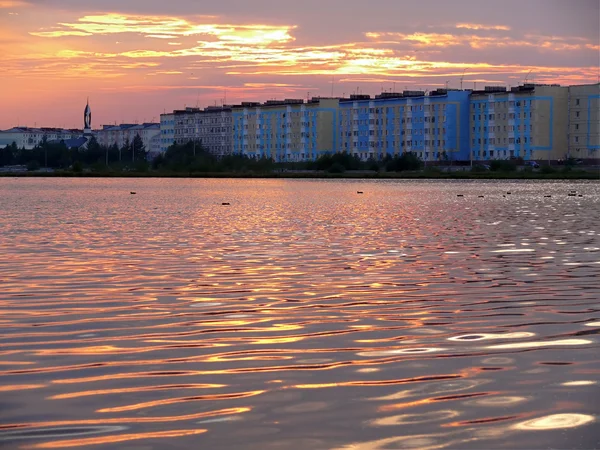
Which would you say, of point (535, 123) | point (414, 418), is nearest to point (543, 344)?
point (414, 418)

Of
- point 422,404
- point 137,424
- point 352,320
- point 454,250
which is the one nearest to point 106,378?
point 137,424

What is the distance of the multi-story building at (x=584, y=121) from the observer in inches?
7559

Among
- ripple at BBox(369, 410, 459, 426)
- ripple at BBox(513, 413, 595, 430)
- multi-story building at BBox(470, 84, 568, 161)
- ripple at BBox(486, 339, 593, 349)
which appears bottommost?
ripple at BBox(486, 339, 593, 349)

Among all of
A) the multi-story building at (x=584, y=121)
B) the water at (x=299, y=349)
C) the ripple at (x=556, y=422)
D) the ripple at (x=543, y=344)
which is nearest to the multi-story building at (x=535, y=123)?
the multi-story building at (x=584, y=121)

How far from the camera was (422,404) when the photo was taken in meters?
9.88

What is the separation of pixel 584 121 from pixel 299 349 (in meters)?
187

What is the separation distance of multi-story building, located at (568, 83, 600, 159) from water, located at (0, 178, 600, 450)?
169383mm

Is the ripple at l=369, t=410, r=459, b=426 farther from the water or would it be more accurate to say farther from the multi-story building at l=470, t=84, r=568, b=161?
the multi-story building at l=470, t=84, r=568, b=161

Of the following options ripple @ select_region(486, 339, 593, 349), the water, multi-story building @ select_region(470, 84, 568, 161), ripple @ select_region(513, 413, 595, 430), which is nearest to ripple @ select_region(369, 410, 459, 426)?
the water

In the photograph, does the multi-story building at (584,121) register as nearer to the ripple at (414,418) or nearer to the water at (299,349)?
the water at (299,349)

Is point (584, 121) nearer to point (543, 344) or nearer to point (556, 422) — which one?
point (543, 344)

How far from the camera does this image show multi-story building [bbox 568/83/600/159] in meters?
192

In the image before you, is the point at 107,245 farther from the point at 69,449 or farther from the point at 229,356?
the point at 69,449

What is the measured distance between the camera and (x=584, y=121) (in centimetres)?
19300
